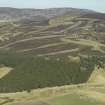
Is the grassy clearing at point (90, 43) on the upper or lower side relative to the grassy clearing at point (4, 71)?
lower

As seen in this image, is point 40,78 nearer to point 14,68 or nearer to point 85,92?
point 14,68

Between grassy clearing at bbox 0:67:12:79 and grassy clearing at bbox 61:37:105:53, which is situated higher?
grassy clearing at bbox 0:67:12:79

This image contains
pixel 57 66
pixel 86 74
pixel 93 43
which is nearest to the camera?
pixel 86 74

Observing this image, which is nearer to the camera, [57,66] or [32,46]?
[57,66]

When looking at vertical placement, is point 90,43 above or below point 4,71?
below

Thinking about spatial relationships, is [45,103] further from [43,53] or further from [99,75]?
[43,53]

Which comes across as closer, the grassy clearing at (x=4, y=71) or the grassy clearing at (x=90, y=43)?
the grassy clearing at (x=4, y=71)

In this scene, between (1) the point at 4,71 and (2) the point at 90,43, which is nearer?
(1) the point at 4,71

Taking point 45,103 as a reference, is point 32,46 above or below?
below

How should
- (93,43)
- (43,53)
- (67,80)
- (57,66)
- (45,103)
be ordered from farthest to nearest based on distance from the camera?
1. (93,43)
2. (43,53)
3. (57,66)
4. (67,80)
5. (45,103)

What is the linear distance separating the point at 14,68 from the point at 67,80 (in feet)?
88.2

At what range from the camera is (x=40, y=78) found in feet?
A: 331

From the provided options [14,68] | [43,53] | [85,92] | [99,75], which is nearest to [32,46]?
[43,53]

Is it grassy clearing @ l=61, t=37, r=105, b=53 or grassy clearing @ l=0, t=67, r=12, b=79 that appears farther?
grassy clearing @ l=61, t=37, r=105, b=53
